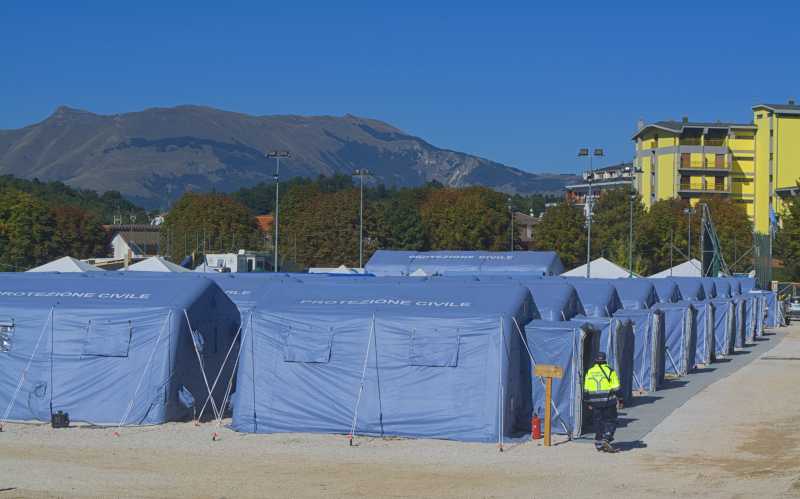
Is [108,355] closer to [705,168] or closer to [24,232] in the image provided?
[24,232]

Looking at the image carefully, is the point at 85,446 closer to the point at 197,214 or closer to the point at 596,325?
the point at 596,325

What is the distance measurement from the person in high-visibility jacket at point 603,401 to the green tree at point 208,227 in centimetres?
7557

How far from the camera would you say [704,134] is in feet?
393

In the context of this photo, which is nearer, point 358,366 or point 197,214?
point 358,366

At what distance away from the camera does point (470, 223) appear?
97875 mm

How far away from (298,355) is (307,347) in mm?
227

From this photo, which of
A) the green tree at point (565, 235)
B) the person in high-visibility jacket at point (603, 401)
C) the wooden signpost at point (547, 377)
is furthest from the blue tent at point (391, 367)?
the green tree at point (565, 235)

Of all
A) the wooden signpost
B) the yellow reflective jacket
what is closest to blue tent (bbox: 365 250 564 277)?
the wooden signpost

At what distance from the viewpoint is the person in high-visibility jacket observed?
20.1m

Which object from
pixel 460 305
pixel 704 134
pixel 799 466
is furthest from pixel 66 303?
pixel 704 134

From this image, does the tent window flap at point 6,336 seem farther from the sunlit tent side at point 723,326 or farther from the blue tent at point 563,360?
the sunlit tent side at point 723,326

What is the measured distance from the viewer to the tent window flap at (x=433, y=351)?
21594 mm

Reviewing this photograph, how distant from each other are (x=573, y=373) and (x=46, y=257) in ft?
235

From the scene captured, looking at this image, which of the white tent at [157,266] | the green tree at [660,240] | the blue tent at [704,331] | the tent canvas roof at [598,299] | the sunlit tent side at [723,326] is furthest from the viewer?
the green tree at [660,240]
